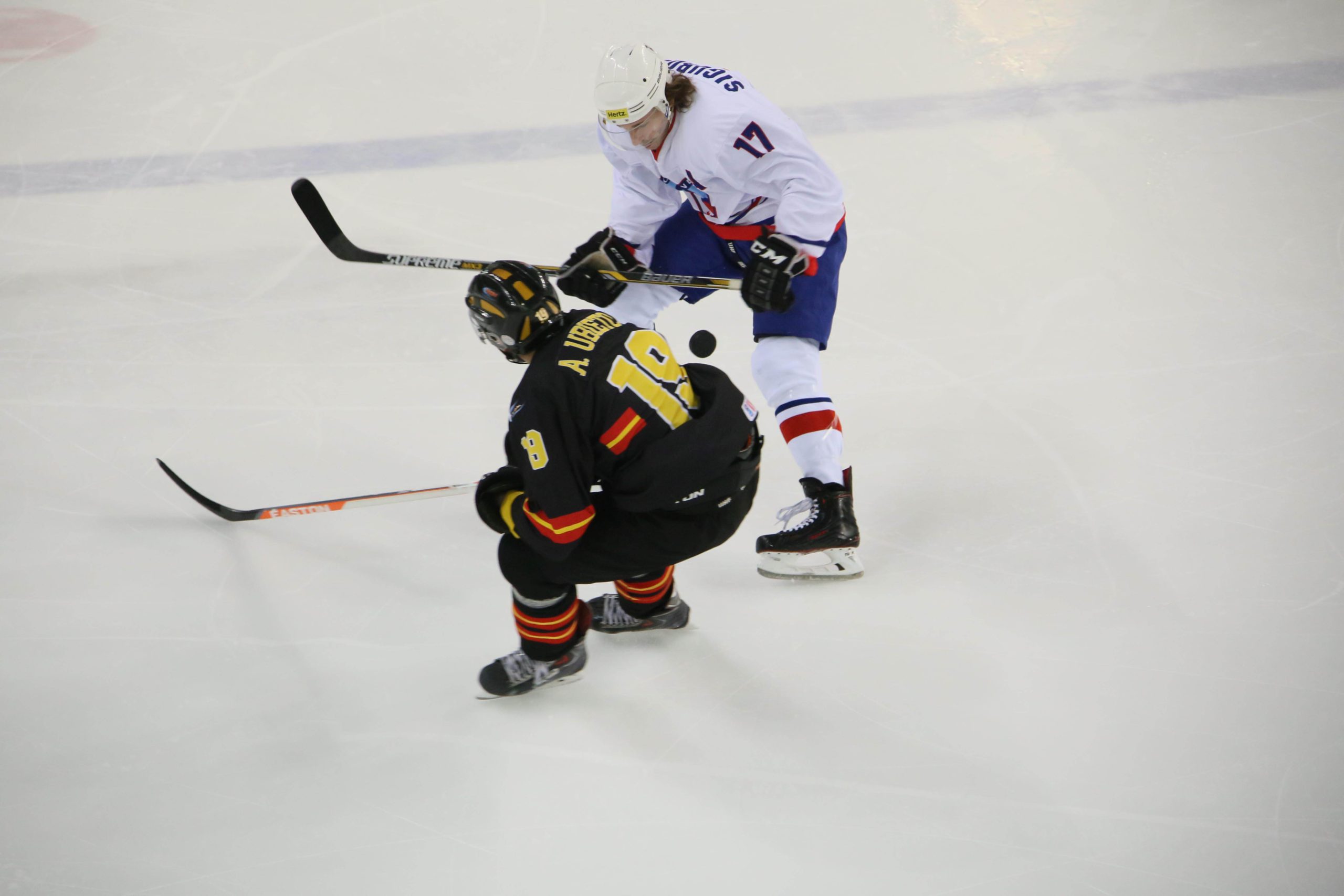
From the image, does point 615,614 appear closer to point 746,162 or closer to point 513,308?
point 513,308

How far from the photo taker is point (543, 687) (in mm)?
1976

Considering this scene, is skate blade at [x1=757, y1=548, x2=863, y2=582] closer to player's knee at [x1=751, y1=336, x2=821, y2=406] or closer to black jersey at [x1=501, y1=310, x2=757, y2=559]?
player's knee at [x1=751, y1=336, x2=821, y2=406]

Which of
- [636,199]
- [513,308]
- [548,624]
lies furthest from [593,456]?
[636,199]

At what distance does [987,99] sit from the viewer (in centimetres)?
391

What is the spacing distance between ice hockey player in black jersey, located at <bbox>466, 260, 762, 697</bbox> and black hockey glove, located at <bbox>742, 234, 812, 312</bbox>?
36 cm

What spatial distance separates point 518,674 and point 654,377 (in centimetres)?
69


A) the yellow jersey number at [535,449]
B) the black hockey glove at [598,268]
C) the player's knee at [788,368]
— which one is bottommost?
the player's knee at [788,368]

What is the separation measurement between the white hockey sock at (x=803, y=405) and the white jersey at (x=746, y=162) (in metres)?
0.22

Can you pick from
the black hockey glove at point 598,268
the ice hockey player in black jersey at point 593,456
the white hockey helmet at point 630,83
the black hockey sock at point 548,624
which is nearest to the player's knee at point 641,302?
the black hockey glove at point 598,268

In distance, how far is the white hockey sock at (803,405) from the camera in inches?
85.2

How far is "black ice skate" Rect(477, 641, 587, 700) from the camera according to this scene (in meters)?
1.93

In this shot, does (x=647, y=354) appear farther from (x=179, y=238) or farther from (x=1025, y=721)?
(x=179, y=238)

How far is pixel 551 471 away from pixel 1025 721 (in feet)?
3.37

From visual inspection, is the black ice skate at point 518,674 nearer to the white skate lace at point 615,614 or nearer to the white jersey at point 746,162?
the white skate lace at point 615,614
